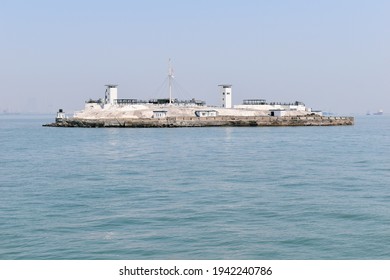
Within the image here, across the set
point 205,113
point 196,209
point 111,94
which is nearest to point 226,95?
point 205,113

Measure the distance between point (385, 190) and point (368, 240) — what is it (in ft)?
28.9

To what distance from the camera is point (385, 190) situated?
23531mm

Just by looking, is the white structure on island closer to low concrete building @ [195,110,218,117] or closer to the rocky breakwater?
the rocky breakwater

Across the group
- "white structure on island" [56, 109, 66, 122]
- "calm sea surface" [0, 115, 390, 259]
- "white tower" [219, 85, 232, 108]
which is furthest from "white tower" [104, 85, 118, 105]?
"calm sea surface" [0, 115, 390, 259]

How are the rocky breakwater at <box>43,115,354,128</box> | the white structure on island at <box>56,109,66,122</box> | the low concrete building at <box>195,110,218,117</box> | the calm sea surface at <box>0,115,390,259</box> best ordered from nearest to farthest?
the calm sea surface at <box>0,115,390,259</box> → the rocky breakwater at <box>43,115,354,128</box> → the low concrete building at <box>195,110,218,117</box> → the white structure on island at <box>56,109,66,122</box>

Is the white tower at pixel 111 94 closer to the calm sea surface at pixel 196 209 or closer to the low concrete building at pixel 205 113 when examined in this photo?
the low concrete building at pixel 205 113

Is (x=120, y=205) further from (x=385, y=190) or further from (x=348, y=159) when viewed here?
(x=348, y=159)

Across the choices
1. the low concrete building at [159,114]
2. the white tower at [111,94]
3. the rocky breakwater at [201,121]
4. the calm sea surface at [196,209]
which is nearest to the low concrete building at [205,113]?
the rocky breakwater at [201,121]

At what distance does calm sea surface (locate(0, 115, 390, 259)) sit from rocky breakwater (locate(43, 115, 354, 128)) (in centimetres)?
5655

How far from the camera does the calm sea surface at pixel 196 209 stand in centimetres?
1471

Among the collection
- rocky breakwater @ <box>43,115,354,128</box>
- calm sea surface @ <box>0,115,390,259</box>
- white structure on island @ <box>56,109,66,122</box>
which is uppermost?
white structure on island @ <box>56,109,66,122</box>

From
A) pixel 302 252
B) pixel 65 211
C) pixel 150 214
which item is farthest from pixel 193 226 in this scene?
pixel 65 211

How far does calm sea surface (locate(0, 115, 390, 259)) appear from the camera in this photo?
579 inches
